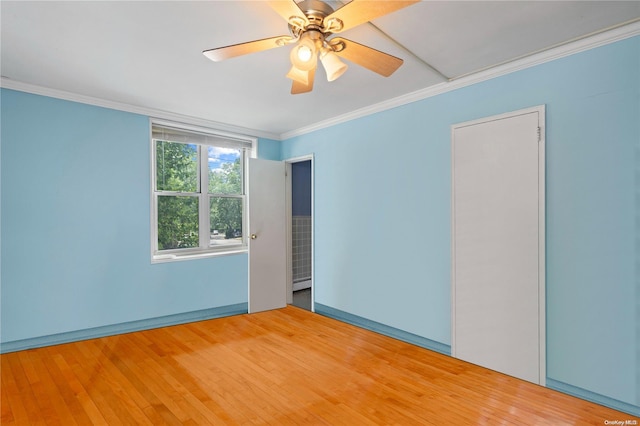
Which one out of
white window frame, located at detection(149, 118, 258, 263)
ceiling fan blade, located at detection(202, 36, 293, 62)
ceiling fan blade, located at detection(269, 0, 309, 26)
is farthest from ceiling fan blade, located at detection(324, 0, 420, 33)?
white window frame, located at detection(149, 118, 258, 263)

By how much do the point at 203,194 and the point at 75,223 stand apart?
4.58ft

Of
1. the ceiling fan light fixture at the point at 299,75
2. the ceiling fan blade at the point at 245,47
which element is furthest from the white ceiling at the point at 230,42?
the ceiling fan light fixture at the point at 299,75

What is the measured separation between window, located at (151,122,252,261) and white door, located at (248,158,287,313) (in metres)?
0.38

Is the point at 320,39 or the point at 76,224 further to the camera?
the point at 76,224

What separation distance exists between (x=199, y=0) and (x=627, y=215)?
290cm

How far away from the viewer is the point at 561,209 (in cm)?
235

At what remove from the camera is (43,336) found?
3.13 metres

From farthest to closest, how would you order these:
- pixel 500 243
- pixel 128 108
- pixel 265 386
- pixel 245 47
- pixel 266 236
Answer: pixel 266 236 < pixel 128 108 < pixel 500 243 < pixel 265 386 < pixel 245 47

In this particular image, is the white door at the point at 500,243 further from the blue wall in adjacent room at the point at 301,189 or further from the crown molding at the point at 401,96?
the blue wall in adjacent room at the point at 301,189

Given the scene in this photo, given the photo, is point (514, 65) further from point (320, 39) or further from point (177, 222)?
point (177, 222)

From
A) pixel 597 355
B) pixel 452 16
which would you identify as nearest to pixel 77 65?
pixel 452 16

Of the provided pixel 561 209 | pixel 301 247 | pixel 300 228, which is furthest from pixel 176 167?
pixel 561 209

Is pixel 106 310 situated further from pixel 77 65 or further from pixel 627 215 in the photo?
pixel 627 215

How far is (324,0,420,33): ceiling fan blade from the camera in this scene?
1.43 meters
